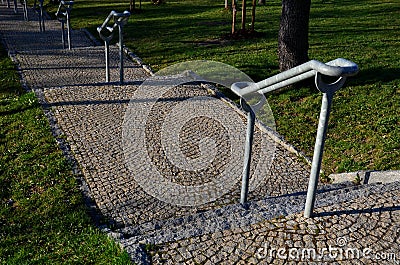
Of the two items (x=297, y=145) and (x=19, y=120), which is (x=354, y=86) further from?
(x=19, y=120)

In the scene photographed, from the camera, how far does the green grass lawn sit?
12.1 ft

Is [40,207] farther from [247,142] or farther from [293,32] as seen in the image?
[293,32]

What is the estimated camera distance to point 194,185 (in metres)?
4.91

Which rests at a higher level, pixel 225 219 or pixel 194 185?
pixel 225 219

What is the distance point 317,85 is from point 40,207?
302 centimetres

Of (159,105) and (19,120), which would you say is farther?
(159,105)

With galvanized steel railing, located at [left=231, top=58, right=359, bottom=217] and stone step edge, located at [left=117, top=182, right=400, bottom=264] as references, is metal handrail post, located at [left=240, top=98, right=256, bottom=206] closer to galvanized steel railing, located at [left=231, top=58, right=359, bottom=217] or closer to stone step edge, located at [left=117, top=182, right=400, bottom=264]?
galvanized steel railing, located at [left=231, top=58, right=359, bottom=217]

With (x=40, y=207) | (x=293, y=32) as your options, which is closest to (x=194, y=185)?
(x=40, y=207)

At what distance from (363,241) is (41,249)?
8.65 feet

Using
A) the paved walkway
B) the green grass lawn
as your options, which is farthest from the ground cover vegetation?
the green grass lawn

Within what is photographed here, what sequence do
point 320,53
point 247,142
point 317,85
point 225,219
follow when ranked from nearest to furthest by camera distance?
point 317,85 → point 225,219 → point 247,142 → point 320,53

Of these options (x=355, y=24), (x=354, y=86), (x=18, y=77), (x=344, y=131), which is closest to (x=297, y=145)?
(x=344, y=131)

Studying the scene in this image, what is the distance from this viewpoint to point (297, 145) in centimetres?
599

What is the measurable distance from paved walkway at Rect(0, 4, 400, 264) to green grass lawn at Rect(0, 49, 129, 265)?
0.63ft
